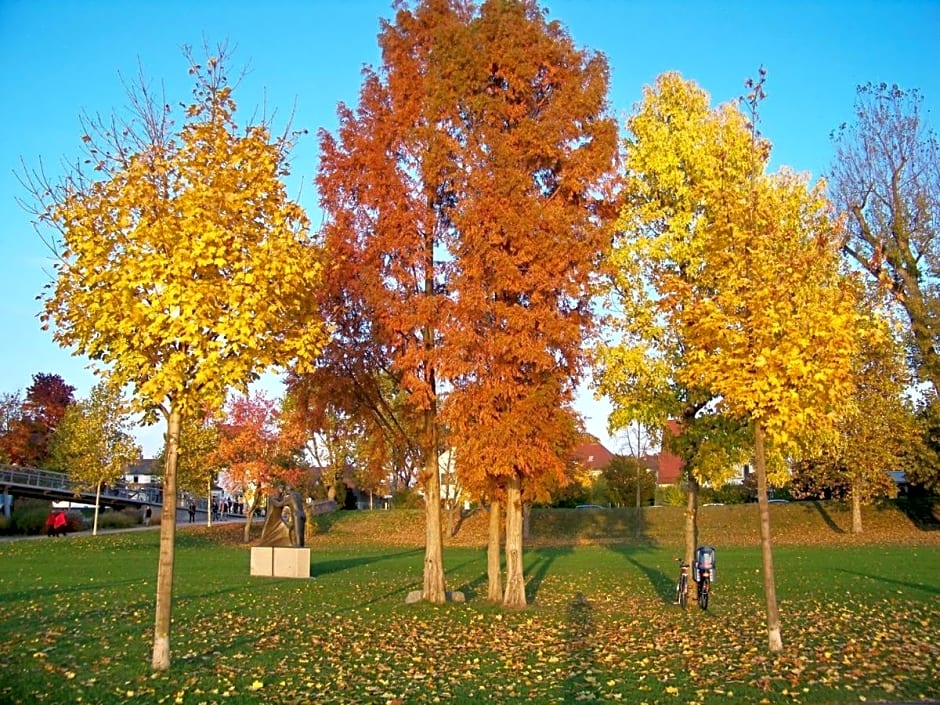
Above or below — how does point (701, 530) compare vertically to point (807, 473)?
below

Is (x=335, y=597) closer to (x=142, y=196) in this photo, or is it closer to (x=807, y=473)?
(x=142, y=196)

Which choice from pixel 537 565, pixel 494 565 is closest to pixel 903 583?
pixel 494 565

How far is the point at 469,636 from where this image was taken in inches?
466

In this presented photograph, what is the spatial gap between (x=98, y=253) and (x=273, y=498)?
63.5 feet

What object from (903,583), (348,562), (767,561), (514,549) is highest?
(767,561)

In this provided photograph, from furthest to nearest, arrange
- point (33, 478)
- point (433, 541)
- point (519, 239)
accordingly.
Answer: point (33, 478)
point (433, 541)
point (519, 239)

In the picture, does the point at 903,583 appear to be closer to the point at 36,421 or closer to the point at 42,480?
the point at 42,480

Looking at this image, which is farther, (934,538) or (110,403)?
(110,403)

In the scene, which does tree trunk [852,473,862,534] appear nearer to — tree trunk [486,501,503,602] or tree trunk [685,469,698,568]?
tree trunk [685,469,698,568]

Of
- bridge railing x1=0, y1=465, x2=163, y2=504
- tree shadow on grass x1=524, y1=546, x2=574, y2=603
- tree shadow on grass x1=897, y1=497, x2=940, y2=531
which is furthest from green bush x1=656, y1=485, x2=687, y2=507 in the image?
bridge railing x1=0, y1=465, x2=163, y2=504

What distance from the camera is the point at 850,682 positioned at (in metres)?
8.36

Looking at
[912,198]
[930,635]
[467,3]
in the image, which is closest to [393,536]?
[912,198]

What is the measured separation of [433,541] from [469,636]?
4.11 m

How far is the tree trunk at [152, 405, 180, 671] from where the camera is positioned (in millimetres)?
8875
